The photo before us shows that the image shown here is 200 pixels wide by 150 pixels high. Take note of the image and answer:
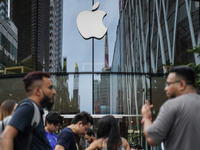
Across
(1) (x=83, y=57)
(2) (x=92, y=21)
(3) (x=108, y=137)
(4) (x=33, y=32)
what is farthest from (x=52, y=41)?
(3) (x=108, y=137)

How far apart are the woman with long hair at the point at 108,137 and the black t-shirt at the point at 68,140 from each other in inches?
28.7

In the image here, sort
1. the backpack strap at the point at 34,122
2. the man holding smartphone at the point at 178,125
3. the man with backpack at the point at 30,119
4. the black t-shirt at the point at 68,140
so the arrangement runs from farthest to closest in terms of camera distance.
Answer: the black t-shirt at the point at 68,140 < the backpack strap at the point at 34,122 < the man with backpack at the point at 30,119 < the man holding smartphone at the point at 178,125

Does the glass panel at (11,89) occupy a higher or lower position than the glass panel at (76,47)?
lower

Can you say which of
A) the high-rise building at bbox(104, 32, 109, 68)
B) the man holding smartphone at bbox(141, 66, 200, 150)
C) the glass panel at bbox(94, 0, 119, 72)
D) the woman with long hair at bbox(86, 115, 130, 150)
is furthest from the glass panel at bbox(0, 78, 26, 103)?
the man holding smartphone at bbox(141, 66, 200, 150)

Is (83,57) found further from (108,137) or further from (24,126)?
(24,126)

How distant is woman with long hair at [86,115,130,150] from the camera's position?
13.8ft

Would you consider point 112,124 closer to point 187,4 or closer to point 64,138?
point 64,138

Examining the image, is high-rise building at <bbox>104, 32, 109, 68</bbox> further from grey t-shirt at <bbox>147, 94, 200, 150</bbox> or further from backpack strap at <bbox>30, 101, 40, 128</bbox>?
grey t-shirt at <bbox>147, 94, 200, 150</bbox>

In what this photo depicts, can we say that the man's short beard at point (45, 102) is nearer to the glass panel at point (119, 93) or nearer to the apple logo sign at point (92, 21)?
the glass panel at point (119, 93)

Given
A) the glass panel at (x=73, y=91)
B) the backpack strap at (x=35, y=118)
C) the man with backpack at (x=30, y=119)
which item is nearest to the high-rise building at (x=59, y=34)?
the glass panel at (x=73, y=91)

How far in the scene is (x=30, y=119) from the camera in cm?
299

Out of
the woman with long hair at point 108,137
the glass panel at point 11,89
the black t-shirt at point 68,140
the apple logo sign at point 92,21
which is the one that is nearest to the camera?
the woman with long hair at point 108,137

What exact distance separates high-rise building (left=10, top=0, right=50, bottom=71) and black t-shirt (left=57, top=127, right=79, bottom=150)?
10.3m

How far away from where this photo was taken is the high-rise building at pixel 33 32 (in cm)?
1493
